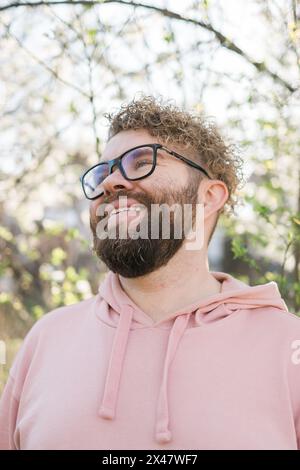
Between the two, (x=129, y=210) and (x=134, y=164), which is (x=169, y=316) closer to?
(x=129, y=210)

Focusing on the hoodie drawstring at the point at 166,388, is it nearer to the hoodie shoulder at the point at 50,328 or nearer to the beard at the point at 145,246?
the beard at the point at 145,246

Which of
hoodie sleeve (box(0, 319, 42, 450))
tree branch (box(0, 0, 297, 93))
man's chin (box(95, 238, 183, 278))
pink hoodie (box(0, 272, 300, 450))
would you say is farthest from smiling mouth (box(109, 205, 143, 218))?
tree branch (box(0, 0, 297, 93))

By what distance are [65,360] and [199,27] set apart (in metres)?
1.93

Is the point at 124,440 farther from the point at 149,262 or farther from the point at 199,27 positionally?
the point at 199,27

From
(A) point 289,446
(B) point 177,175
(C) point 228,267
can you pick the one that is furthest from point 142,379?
(C) point 228,267

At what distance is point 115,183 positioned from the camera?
230 centimetres

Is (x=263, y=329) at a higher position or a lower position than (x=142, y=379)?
higher

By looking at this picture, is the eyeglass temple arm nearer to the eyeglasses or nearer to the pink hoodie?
the eyeglasses

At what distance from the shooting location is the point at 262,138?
343 centimetres

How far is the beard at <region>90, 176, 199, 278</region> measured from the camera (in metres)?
2.21

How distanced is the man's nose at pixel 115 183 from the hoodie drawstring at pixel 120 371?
18.4 inches

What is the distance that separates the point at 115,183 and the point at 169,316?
0.56m

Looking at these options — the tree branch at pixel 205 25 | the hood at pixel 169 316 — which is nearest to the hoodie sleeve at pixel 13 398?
the hood at pixel 169 316

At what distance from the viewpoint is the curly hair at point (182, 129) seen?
8.09 feet
